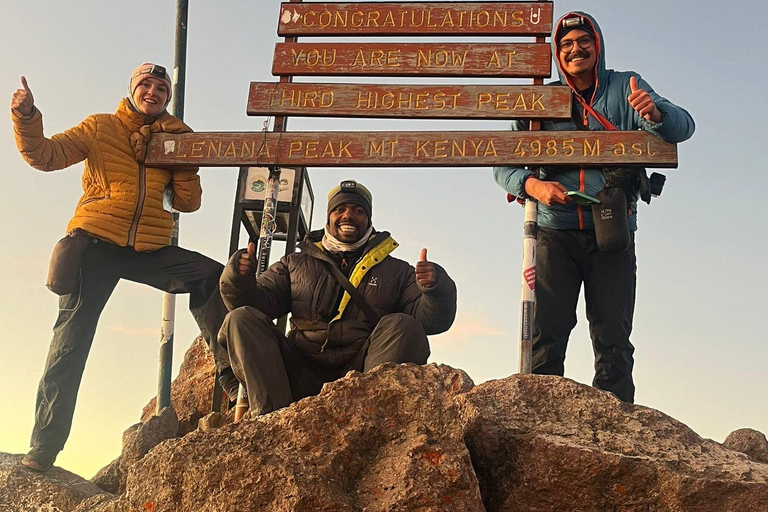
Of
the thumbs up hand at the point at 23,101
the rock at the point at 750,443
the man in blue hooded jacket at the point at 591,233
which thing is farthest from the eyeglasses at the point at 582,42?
the thumbs up hand at the point at 23,101

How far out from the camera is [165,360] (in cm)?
830

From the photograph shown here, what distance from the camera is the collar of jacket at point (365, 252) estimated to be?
6387mm

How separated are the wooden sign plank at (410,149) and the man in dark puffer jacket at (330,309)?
0.98 metres

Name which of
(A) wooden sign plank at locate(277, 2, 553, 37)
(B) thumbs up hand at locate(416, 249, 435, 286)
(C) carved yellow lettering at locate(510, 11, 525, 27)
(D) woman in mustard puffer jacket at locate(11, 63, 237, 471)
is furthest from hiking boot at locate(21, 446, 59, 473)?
(C) carved yellow lettering at locate(510, 11, 525, 27)

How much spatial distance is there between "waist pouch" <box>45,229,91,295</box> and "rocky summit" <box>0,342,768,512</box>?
8.20 feet

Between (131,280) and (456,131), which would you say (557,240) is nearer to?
(456,131)

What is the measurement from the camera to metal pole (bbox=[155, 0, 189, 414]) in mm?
8258

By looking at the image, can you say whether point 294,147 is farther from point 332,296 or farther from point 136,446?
point 136,446

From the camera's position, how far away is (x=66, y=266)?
6.91m

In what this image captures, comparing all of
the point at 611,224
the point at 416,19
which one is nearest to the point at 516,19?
the point at 416,19

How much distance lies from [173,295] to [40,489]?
101 inches

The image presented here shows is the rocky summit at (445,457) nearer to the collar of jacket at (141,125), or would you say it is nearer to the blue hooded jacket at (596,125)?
the blue hooded jacket at (596,125)

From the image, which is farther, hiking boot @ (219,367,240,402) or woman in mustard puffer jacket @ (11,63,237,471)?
hiking boot @ (219,367,240,402)

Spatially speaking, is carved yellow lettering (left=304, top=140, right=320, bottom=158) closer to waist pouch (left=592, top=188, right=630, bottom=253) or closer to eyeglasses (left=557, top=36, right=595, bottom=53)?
eyeglasses (left=557, top=36, right=595, bottom=53)
